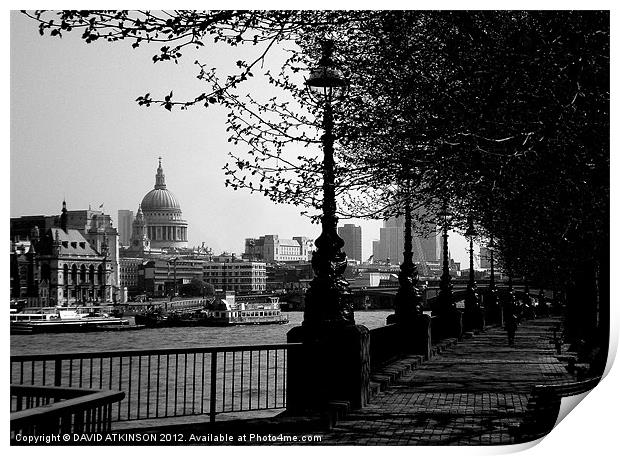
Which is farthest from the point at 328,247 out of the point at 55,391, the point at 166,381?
the point at 55,391

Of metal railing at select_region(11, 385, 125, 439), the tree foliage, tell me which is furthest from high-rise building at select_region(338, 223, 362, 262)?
metal railing at select_region(11, 385, 125, 439)

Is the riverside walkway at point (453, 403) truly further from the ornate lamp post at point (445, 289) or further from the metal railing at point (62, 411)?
the metal railing at point (62, 411)

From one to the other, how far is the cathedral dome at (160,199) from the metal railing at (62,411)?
2297mm

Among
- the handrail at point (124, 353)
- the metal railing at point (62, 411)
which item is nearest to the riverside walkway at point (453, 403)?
the handrail at point (124, 353)

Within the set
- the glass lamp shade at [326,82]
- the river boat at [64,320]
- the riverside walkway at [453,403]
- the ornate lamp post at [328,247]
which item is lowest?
the riverside walkway at [453,403]

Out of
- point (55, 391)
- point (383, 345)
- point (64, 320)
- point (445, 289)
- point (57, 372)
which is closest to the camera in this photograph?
point (55, 391)

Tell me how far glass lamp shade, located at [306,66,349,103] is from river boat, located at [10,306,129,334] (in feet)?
11.1

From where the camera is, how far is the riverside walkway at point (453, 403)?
8727mm

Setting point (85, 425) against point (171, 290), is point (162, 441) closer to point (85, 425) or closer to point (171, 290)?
point (85, 425)

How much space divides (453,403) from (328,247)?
101 inches

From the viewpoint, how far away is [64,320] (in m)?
9.84

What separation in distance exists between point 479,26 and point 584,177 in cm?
237

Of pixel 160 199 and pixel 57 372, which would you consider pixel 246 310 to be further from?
pixel 57 372
